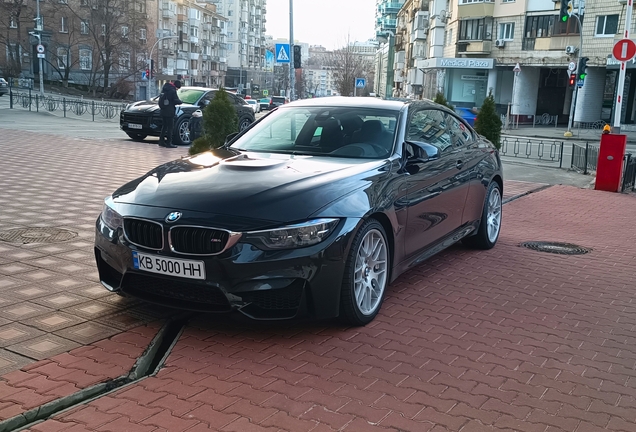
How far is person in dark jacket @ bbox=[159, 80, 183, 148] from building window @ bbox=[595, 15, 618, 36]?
33.5m

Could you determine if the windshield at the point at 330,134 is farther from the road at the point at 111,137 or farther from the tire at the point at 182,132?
the tire at the point at 182,132

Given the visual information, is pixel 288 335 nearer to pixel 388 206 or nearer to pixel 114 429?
pixel 388 206

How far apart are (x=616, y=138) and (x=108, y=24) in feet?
175

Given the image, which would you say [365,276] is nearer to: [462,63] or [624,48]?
[624,48]

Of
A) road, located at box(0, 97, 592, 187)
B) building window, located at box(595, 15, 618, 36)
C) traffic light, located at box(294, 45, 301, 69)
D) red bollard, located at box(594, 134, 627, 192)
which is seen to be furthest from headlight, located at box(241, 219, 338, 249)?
building window, located at box(595, 15, 618, 36)

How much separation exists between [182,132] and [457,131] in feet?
44.5

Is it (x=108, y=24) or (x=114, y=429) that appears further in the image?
(x=108, y=24)

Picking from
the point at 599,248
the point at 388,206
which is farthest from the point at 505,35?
the point at 388,206

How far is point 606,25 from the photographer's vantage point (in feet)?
139

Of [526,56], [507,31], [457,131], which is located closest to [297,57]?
[457,131]

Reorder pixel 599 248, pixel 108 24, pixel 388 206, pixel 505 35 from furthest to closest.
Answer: pixel 108 24 → pixel 505 35 → pixel 599 248 → pixel 388 206

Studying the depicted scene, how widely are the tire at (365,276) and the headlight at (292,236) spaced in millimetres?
283

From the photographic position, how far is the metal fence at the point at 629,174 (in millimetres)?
13461

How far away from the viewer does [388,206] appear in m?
4.92
